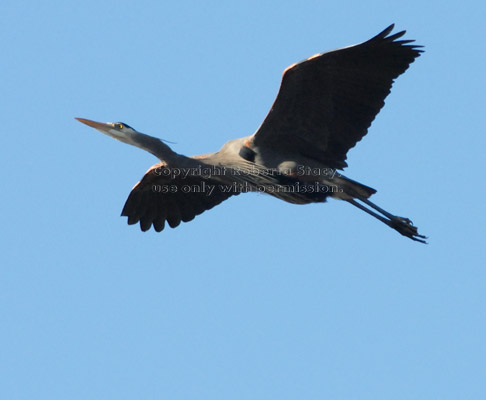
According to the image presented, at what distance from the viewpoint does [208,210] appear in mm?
13719

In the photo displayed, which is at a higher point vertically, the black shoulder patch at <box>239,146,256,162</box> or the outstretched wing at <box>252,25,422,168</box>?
the outstretched wing at <box>252,25,422,168</box>

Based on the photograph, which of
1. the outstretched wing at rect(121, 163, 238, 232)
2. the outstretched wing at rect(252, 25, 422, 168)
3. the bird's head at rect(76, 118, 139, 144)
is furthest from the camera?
the outstretched wing at rect(121, 163, 238, 232)

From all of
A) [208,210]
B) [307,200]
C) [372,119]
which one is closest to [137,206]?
[208,210]

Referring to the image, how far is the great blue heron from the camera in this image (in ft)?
36.5

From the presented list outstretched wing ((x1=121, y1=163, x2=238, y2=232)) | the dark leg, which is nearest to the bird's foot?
the dark leg

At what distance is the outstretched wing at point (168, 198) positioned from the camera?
13.3 meters

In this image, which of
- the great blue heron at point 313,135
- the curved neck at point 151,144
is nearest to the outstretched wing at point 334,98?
the great blue heron at point 313,135

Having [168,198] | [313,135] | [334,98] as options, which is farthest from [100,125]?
[334,98]

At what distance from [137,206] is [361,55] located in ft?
14.0

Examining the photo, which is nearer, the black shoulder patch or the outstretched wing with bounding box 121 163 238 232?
the black shoulder patch

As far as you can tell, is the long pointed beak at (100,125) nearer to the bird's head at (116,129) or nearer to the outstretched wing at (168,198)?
the bird's head at (116,129)

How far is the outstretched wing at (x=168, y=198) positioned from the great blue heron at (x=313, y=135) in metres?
0.50

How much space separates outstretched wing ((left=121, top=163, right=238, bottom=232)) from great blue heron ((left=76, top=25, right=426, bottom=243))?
1.63 ft

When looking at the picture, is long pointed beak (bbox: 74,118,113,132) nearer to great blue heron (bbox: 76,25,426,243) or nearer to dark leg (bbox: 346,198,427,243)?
great blue heron (bbox: 76,25,426,243)
